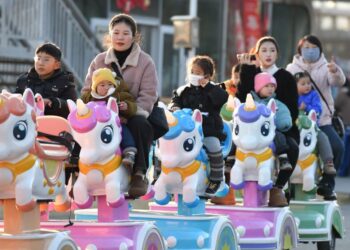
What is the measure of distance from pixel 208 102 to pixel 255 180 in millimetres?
1011

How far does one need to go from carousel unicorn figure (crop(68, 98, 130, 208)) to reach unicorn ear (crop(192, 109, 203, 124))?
1285 mm

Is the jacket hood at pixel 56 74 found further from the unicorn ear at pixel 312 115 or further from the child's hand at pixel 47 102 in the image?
the unicorn ear at pixel 312 115

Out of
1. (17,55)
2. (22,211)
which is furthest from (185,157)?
(17,55)

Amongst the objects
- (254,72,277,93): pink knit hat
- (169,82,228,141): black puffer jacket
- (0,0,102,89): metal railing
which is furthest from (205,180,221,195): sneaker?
(0,0,102,89): metal railing

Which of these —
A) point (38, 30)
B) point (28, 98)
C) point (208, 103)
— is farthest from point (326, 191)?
point (38, 30)

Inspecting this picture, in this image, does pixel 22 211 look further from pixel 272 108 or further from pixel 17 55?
Answer: pixel 17 55

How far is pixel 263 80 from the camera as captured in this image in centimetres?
1134

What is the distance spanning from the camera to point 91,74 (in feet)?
31.1

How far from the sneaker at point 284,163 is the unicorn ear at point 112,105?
2.79m

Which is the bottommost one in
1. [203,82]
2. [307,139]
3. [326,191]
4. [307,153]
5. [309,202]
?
[309,202]

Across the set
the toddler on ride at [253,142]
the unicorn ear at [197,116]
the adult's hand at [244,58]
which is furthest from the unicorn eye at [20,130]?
the adult's hand at [244,58]

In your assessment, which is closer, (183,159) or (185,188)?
(183,159)

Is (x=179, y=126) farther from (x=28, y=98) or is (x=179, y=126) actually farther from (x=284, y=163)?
(x=28, y=98)

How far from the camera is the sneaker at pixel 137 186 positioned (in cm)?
903
